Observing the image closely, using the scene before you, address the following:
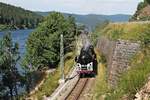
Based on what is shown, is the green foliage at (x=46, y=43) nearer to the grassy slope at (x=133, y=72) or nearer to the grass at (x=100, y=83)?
Result: the grass at (x=100, y=83)

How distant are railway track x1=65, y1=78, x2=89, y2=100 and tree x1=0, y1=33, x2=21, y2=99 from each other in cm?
2416

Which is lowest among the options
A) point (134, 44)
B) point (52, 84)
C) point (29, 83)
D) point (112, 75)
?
point (29, 83)

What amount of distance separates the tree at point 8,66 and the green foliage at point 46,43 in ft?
25.9

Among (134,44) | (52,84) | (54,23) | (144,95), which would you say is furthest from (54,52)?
(144,95)

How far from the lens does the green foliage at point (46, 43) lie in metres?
84.9

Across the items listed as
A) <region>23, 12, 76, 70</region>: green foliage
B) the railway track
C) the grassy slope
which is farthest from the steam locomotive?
<region>23, 12, 76, 70</region>: green foliage

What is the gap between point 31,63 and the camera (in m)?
89.4

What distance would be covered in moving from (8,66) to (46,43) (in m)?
12.3

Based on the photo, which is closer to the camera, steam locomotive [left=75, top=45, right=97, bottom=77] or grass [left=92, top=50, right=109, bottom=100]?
grass [left=92, top=50, right=109, bottom=100]

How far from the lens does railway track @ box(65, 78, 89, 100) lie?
42.6 metres

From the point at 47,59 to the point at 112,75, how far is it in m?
44.3

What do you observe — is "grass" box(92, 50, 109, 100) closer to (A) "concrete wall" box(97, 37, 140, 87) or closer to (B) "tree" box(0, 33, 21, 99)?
Result: (A) "concrete wall" box(97, 37, 140, 87)

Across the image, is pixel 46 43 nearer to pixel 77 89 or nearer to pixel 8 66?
pixel 8 66

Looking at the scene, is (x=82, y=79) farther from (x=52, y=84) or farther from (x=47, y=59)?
(x=47, y=59)
